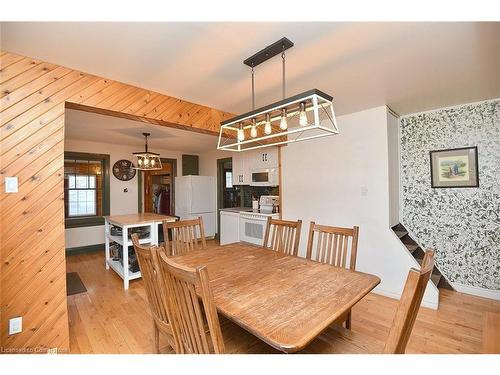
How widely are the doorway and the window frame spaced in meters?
0.70

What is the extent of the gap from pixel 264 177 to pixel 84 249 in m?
3.94

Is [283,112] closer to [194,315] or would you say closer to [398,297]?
[194,315]

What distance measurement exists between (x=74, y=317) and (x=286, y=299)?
2.40 metres

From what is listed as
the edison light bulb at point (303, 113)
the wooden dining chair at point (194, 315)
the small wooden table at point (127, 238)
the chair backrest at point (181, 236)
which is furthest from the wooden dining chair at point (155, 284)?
the small wooden table at point (127, 238)

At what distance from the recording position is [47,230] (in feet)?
5.98

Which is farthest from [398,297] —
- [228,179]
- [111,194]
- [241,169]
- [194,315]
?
[111,194]

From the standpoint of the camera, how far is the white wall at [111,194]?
15.5 ft

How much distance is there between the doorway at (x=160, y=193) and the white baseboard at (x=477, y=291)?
18.6ft

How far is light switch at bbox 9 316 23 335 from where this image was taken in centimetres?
168

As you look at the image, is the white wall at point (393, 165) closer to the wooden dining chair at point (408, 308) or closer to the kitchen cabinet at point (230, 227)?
the wooden dining chair at point (408, 308)

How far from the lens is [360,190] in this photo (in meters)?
3.16

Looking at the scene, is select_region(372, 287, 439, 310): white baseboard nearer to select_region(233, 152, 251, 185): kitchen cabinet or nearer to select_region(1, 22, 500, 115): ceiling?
select_region(1, 22, 500, 115): ceiling
